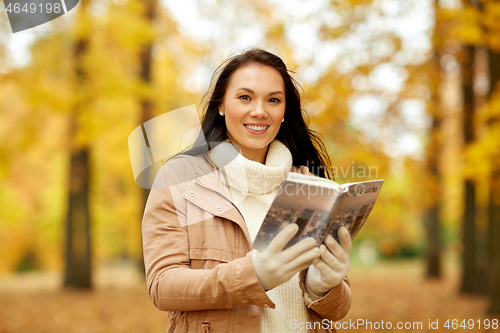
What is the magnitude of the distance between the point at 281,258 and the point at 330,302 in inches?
18.5

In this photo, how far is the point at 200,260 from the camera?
1676mm

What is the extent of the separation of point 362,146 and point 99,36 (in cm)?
554

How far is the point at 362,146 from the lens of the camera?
648cm

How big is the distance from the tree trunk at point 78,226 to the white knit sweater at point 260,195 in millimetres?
7214

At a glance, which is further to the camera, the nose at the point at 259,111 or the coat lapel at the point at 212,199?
the nose at the point at 259,111

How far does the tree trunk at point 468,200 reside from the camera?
7.71 metres

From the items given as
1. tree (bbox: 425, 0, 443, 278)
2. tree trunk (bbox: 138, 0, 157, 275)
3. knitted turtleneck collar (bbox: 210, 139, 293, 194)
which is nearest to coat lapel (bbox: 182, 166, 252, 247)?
knitted turtleneck collar (bbox: 210, 139, 293, 194)

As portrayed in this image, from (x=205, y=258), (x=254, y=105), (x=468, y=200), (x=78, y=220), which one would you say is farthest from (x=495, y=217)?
(x=78, y=220)

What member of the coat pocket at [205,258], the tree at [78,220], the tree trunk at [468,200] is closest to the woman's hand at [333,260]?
the coat pocket at [205,258]

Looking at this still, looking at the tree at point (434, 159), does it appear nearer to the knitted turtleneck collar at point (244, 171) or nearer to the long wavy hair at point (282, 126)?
the long wavy hair at point (282, 126)

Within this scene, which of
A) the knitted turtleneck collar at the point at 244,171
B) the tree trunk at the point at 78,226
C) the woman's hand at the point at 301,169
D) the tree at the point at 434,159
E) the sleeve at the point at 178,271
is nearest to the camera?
the sleeve at the point at 178,271

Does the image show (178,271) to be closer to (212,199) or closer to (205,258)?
(205,258)

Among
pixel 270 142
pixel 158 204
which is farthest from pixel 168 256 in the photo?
pixel 270 142

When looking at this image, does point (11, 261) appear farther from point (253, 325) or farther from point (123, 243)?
point (253, 325)
